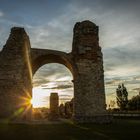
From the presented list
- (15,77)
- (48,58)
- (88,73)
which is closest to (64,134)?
(15,77)

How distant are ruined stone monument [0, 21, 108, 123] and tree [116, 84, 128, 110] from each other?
3313 centimetres

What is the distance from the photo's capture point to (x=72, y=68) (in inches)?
760

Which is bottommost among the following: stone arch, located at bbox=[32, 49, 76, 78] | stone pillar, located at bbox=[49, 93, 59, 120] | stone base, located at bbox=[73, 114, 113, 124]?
stone base, located at bbox=[73, 114, 113, 124]

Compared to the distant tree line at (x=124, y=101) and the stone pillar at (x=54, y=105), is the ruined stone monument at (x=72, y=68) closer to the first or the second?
the stone pillar at (x=54, y=105)

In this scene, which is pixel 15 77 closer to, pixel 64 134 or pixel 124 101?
pixel 64 134

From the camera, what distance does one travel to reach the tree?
50925 mm

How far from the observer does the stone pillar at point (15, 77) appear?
1686cm

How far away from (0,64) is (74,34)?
6077mm

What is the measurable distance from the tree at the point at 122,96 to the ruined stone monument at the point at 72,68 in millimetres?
33131

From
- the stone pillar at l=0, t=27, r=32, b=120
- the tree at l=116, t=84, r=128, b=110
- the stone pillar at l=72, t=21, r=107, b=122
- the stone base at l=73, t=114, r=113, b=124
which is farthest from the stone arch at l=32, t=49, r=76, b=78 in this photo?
the tree at l=116, t=84, r=128, b=110

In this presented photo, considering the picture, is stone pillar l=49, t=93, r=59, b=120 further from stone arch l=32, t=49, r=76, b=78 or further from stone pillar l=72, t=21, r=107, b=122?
stone pillar l=72, t=21, r=107, b=122

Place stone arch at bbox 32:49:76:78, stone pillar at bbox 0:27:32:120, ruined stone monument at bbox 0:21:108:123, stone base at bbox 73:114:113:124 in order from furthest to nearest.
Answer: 1. stone arch at bbox 32:49:76:78
2. stone base at bbox 73:114:113:124
3. ruined stone monument at bbox 0:21:108:123
4. stone pillar at bbox 0:27:32:120

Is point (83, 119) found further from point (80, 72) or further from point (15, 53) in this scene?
point (15, 53)

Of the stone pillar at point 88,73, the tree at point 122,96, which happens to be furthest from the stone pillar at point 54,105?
the tree at point 122,96
